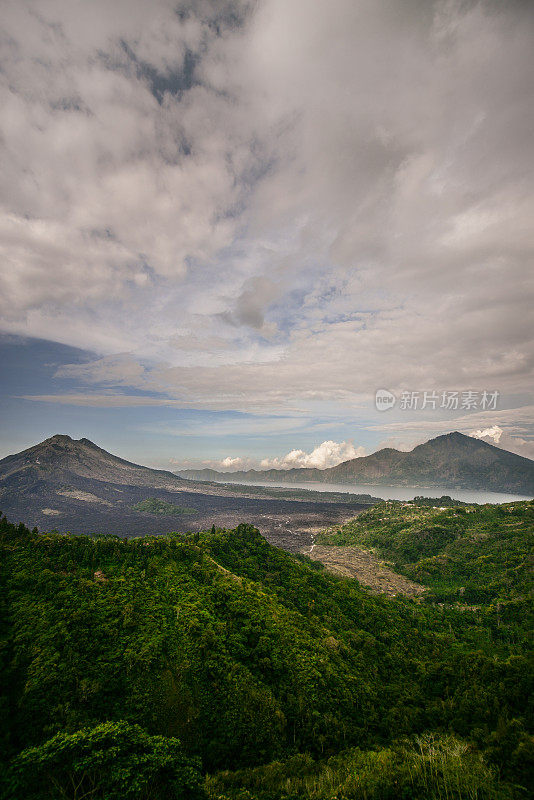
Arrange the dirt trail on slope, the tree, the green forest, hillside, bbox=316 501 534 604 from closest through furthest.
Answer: the tree, the green forest, hillside, bbox=316 501 534 604, the dirt trail on slope

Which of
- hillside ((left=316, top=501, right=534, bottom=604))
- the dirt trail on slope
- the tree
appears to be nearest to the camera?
the tree

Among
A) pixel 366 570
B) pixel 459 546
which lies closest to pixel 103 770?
pixel 366 570

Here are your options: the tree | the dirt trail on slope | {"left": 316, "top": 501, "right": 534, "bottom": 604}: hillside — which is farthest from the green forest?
the dirt trail on slope

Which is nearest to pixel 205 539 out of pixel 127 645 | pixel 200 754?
pixel 127 645

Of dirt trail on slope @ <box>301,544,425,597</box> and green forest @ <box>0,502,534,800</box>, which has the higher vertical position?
green forest @ <box>0,502,534,800</box>

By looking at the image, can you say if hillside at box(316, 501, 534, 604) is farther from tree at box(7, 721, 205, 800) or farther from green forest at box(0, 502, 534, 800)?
tree at box(7, 721, 205, 800)

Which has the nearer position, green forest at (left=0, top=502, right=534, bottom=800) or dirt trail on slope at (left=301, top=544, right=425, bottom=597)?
green forest at (left=0, top=502, right=534, bottom=800)
